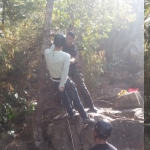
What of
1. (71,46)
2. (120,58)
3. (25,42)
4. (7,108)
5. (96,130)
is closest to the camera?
(96,130)

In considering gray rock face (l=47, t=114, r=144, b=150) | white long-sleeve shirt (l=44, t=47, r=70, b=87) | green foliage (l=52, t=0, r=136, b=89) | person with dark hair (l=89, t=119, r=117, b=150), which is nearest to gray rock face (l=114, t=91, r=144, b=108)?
gray rock face (l=47, t=114, r=144, b=150)

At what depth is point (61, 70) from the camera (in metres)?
4.30

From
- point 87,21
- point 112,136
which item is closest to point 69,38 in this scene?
point 112,136

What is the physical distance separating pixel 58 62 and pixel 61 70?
0.14 meters

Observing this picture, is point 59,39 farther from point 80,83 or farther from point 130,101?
point 130,101

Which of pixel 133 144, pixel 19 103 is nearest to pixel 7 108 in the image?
pixel 19 103

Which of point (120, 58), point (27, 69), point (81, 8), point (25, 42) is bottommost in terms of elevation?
point (120, 58)

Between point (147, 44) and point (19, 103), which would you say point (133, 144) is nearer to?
point (19, 103)

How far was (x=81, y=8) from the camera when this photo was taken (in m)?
7.14

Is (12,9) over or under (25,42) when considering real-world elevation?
over

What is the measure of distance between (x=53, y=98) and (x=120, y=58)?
304 inches

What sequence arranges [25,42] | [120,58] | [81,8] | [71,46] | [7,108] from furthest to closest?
[120,58], [81,8], [25,42], [7,108], [71,46]

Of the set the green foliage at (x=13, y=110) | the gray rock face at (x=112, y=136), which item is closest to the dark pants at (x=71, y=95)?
the gray rock face at (x=112, y=136)

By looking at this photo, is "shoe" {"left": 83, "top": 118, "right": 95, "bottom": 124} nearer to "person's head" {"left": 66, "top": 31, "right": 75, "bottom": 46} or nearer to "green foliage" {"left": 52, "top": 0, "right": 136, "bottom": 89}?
"person's head" {"left": 66, "top": 31, "right": 75, "bottom": 46}
